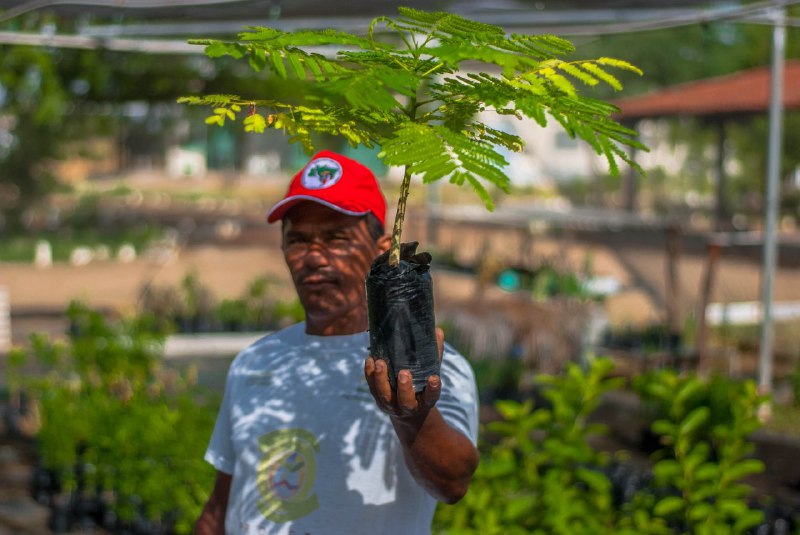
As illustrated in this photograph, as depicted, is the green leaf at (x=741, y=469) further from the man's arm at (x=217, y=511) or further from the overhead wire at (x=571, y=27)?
the overhead wire at (x=571, y=27)

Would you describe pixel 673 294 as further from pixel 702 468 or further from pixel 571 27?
pixel 702 468

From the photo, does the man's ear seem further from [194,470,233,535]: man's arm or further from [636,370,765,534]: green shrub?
[636,370,765,534]: green shrub

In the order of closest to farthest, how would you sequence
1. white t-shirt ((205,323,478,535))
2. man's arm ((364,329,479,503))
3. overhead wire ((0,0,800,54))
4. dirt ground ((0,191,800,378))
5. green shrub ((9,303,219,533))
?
man's arm ((364,329,479,503)) → white t-shirt ((205,323,478,535)) → green shrub ((9,303,219,533)) → overhead wire ((0,0,800,54)) → dirt ground ((0,191,800,378))

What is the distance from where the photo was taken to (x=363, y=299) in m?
2.25

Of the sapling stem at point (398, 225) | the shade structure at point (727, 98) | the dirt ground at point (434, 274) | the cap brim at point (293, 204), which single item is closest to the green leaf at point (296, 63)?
the sapling stem at point (398, 225)

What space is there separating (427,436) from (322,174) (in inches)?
26.6

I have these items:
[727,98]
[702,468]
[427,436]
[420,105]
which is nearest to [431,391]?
[427,436]

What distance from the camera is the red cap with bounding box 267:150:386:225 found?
2170 millimetres

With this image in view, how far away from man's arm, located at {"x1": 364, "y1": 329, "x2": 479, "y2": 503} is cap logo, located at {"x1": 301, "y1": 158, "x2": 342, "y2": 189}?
514mm

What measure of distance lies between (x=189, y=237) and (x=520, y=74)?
28.6 m

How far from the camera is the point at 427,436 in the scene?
183cm

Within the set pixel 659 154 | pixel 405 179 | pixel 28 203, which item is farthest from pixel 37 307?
pixel 659 154

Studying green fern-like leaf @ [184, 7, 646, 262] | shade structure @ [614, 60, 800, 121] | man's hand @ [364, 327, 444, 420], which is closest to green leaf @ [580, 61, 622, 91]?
green fern-like leaf @ [184, 7, 646, 262]

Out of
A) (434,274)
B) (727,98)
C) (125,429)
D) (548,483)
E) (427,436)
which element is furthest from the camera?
(727,98)
